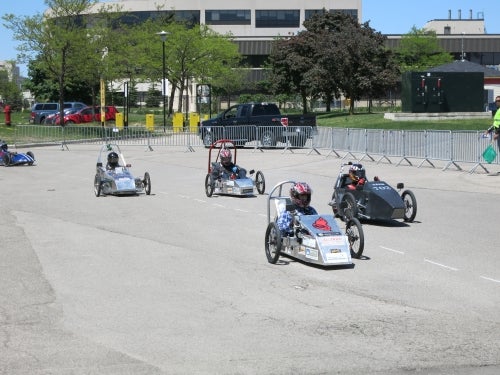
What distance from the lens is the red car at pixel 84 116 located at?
59.0 m

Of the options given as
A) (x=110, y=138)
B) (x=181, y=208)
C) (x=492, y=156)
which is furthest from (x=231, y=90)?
(x=181, y=208)

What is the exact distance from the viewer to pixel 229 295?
1045 cm

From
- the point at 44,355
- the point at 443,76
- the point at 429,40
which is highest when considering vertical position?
the point at 429,40

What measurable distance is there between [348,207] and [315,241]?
4251 millimetres

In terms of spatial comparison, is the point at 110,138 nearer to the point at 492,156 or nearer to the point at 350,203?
the point at 492,156

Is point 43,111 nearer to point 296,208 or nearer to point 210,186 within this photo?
point 210,186

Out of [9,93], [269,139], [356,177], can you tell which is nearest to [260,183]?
[356,177]

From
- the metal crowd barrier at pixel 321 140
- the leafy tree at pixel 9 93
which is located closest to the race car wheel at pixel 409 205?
the metal crowd barrier at pixel 321 140

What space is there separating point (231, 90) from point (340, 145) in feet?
157

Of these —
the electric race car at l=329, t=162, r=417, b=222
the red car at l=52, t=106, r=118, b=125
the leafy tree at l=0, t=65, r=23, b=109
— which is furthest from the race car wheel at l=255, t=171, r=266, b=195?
the leafy tree at l=0, t=65, r=23, b=109

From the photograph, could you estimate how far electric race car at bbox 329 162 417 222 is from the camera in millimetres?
15719

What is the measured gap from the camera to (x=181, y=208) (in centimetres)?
1925

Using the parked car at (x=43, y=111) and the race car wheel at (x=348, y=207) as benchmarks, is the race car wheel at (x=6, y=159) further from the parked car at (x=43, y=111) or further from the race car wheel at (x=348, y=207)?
the parked car at (x=43, y=111)

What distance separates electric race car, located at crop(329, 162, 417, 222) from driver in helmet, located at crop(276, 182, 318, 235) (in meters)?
3.02
